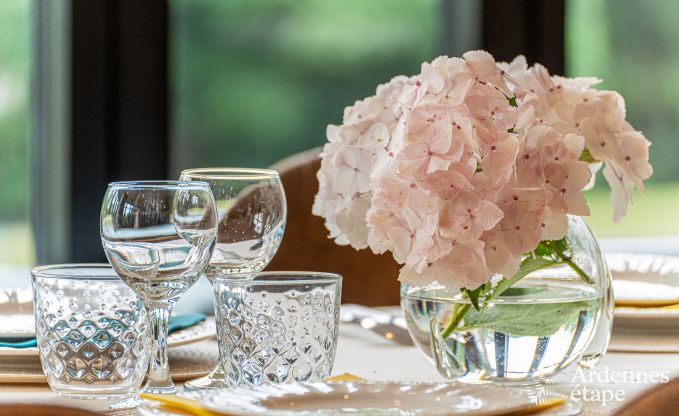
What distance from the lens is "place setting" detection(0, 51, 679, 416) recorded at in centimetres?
69

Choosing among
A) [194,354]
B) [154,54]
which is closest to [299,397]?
[194,354]

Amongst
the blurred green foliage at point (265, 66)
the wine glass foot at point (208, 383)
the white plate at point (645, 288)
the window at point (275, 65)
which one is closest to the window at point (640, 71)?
the blurred green foliage at point (265, 66)

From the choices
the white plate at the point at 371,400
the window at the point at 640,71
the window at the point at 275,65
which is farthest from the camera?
the window at the point at 640,71

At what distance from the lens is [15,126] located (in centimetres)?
219

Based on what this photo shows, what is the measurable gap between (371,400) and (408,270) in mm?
130

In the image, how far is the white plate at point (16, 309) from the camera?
95cm

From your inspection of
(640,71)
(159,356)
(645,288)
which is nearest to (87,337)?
(159,356)

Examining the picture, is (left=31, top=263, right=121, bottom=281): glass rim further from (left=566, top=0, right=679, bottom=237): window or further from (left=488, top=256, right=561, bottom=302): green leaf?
(left=566, top=0, right=679, bottom=237): window

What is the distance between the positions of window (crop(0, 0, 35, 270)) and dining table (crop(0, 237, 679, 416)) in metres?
1.33

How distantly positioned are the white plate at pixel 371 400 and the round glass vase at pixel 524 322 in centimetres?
13

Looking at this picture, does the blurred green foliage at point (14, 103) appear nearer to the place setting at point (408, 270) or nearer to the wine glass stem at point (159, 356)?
the place setting at point (408, 270)

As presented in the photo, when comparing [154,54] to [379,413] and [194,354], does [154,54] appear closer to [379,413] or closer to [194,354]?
[194,354]

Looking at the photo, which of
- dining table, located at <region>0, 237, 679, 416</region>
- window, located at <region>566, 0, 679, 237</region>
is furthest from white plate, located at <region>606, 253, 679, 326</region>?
window, located at <region>566, 0, 679, 237</region>

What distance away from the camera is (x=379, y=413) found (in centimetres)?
58
